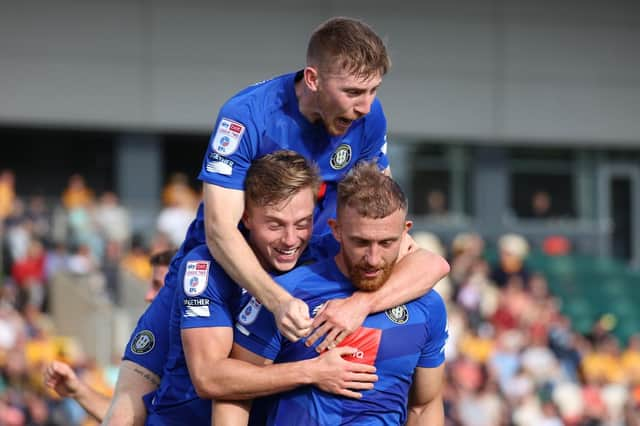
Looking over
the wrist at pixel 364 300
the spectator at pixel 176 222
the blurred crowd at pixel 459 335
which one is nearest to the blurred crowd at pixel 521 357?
the blurred crowd at pixel 459 335

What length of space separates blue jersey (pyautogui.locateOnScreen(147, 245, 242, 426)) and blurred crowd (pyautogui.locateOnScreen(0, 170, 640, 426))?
639 centimetres

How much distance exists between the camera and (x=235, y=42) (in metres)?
20.9

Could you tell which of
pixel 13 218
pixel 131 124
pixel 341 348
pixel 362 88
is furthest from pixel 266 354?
pixel 131 124

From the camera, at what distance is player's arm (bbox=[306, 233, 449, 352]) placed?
14.1 feet

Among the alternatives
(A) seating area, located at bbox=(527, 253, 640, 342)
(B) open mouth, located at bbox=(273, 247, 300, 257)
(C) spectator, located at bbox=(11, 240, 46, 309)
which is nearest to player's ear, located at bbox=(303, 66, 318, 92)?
(B) open mouth, located at bbox=(273, 247, 300, 257)

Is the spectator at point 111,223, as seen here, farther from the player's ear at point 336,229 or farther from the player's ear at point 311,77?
the player's ear at point 336,229

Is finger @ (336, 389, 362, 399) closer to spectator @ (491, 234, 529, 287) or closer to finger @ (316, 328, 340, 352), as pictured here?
finger @ (316, 328, 340, 352)

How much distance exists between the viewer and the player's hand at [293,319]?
420 cm

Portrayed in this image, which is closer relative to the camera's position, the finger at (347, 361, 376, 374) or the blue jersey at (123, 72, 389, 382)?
the finger at (347, 361, 376, 374)

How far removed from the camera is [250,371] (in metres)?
4.33

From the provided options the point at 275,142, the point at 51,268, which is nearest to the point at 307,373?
the point at 275,142

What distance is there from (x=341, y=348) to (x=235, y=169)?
2.78ft

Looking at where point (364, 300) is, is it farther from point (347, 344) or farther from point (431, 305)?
point (431, 305)

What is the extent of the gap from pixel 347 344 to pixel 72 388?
197 centimetres
